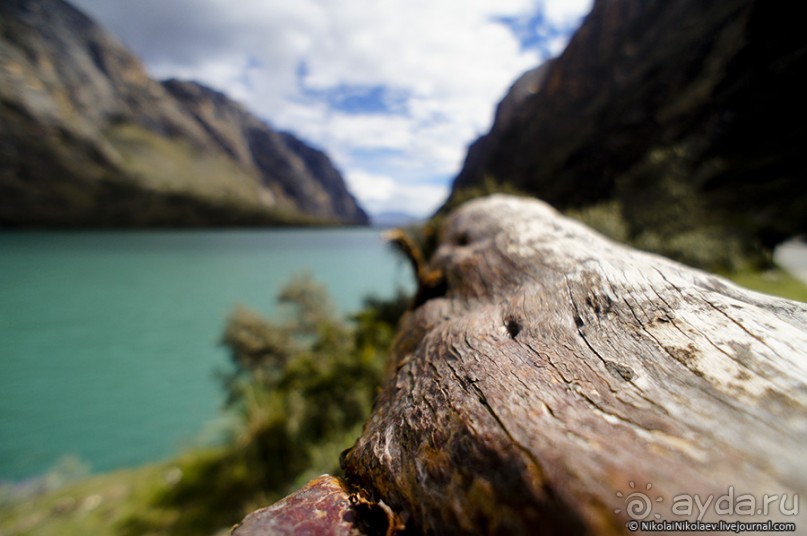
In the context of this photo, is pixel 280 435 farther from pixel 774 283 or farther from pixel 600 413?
pixel 774 283

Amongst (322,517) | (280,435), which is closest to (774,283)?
(322,517)

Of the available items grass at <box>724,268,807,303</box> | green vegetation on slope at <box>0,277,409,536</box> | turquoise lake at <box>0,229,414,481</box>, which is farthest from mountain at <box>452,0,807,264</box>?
turquoise lake at <box>0,229,414,481</box>

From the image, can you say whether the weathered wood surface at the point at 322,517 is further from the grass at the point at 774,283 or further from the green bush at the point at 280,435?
the grass at the point at 774,283

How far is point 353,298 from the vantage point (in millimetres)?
35906

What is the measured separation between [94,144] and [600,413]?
148817 mm

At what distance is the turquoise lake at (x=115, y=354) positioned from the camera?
14.4m

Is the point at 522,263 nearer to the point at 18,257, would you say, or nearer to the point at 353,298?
the point at 353,298

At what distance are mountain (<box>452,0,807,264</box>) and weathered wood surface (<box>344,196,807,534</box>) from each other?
13.3 metres

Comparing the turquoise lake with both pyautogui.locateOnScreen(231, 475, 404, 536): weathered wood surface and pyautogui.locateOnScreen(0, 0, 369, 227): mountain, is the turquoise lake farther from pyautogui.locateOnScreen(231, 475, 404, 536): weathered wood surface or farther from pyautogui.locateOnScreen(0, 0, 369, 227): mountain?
pyautogui.locateOnScreen(0, 0, 369, 227): mountain

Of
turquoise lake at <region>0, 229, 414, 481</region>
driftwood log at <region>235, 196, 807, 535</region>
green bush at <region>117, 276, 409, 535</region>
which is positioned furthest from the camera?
turquoise lake at <region>0, 229, 414, 481</region>

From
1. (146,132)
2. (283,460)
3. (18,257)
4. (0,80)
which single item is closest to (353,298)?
(283,460)

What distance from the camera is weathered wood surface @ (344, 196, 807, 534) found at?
784mm

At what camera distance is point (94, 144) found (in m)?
106

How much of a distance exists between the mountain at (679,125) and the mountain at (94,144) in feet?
401
